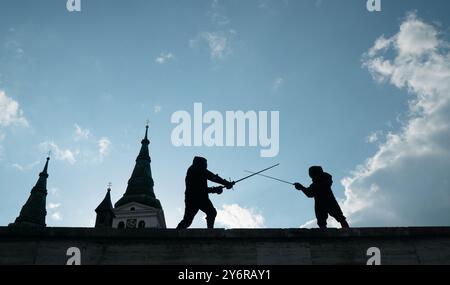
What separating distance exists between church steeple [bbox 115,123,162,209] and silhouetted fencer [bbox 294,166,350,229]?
161ft

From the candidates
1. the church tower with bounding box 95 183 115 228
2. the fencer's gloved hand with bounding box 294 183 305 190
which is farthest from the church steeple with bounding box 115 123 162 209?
the fencer's gloved hand with bounding box 294 183 305 190

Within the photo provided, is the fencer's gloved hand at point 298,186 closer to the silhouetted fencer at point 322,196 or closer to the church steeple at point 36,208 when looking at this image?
the silhouetted fencer at point 322,196

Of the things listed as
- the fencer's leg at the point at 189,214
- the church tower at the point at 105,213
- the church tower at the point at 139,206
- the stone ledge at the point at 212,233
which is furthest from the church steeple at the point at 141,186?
the stone ledge at the point at 212,233

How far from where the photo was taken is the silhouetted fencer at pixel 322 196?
27.4 feet

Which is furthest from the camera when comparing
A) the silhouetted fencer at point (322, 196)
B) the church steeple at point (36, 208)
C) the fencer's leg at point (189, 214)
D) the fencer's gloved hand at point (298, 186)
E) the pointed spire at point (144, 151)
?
the pointed spire at point (144, 151)

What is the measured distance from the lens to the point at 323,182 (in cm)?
872

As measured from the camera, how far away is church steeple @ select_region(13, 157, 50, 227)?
54.2 m

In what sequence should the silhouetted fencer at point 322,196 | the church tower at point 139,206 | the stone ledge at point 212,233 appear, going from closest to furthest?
the stone ledge at point 212,233
the silhouetted fencer at point 322,196
the church tower at point 139,206

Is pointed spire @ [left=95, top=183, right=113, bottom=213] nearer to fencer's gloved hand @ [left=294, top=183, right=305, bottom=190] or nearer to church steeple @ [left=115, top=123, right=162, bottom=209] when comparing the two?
church steeple @ [left=115, top=123, right=162, bottom=209]

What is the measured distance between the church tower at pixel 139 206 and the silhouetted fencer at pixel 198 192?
4532 cm

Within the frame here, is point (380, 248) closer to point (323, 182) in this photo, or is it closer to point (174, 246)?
point (323, 182)

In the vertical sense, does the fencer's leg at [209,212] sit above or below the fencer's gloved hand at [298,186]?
below
